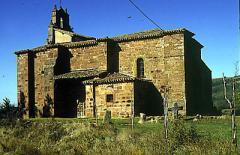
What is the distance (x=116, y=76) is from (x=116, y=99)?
80.3 inches

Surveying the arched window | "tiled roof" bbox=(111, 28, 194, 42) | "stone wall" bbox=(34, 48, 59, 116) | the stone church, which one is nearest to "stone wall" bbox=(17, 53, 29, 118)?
the stone church

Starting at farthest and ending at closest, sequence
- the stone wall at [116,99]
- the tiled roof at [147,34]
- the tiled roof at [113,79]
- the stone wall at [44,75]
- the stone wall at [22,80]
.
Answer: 1. the stone wall at [22,80]
2. the stone wall at [44,75]
3. the tiled roof at [147,34]
4. the tiled roof at [113,79]
5. the stone wall at [116,99]

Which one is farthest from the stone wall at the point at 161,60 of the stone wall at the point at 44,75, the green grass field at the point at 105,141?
the green grass field at the point at 105,141

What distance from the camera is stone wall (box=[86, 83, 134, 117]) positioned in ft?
103

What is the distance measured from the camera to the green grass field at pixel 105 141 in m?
12.6

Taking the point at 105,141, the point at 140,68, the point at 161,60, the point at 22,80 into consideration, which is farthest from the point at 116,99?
the point at 105,141

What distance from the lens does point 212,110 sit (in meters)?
38.2

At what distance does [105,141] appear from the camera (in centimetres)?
1521

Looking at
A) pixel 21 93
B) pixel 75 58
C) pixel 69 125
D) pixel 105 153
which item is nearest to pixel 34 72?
pixel 21 93

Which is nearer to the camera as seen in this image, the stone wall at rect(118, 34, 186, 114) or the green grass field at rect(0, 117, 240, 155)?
the green grass field at rect(0, 117, 240, 155)

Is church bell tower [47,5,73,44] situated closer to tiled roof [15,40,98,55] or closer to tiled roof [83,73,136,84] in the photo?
tiled roof [15,40,98,55]

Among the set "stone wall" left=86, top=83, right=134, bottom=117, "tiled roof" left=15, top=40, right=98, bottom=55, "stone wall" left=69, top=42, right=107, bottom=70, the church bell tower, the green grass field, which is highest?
the church bell tower

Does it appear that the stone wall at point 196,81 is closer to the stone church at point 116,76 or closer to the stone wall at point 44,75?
the stone church at point 116,76

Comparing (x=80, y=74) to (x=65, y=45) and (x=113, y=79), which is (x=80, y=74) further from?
(x=113, y=79)
